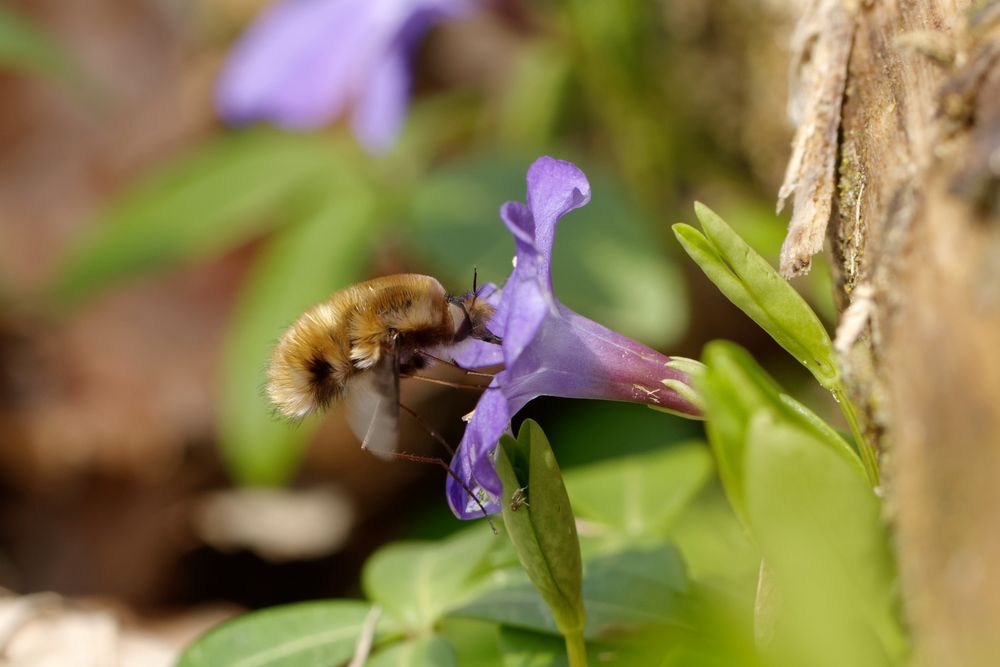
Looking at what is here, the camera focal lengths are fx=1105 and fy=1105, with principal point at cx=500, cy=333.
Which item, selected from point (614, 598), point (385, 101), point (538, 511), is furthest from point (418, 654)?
point (385, 101)

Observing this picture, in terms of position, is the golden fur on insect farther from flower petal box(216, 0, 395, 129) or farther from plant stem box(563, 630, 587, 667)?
flower petal box(216, 0, 395, 129)

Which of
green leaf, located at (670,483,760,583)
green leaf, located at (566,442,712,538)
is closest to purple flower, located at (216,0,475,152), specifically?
green leaf, located at (670,483,760,583)

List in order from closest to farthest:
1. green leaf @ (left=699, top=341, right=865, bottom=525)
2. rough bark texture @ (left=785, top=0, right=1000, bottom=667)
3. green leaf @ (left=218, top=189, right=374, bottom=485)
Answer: rough bark texture @ (left=785, top=0, right=1000, bottom=667) < green leaf @ (left=699, top=341, right=865, bottom=525) < green leaf @ (left=218, top=189, right=374, bottom=485)

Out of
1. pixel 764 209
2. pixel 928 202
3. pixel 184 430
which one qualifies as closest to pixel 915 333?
pixel 928 202

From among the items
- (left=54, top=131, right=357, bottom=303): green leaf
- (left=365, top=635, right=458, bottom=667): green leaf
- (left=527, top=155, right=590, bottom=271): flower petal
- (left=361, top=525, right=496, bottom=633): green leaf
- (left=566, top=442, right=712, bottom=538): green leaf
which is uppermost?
(left=54, top=131, right=357, bottom=303): green leaf

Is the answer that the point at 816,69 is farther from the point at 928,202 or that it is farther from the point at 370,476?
the point at 370,476

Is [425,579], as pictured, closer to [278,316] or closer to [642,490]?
[642,490]

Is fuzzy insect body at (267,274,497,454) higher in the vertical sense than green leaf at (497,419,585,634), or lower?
higher
